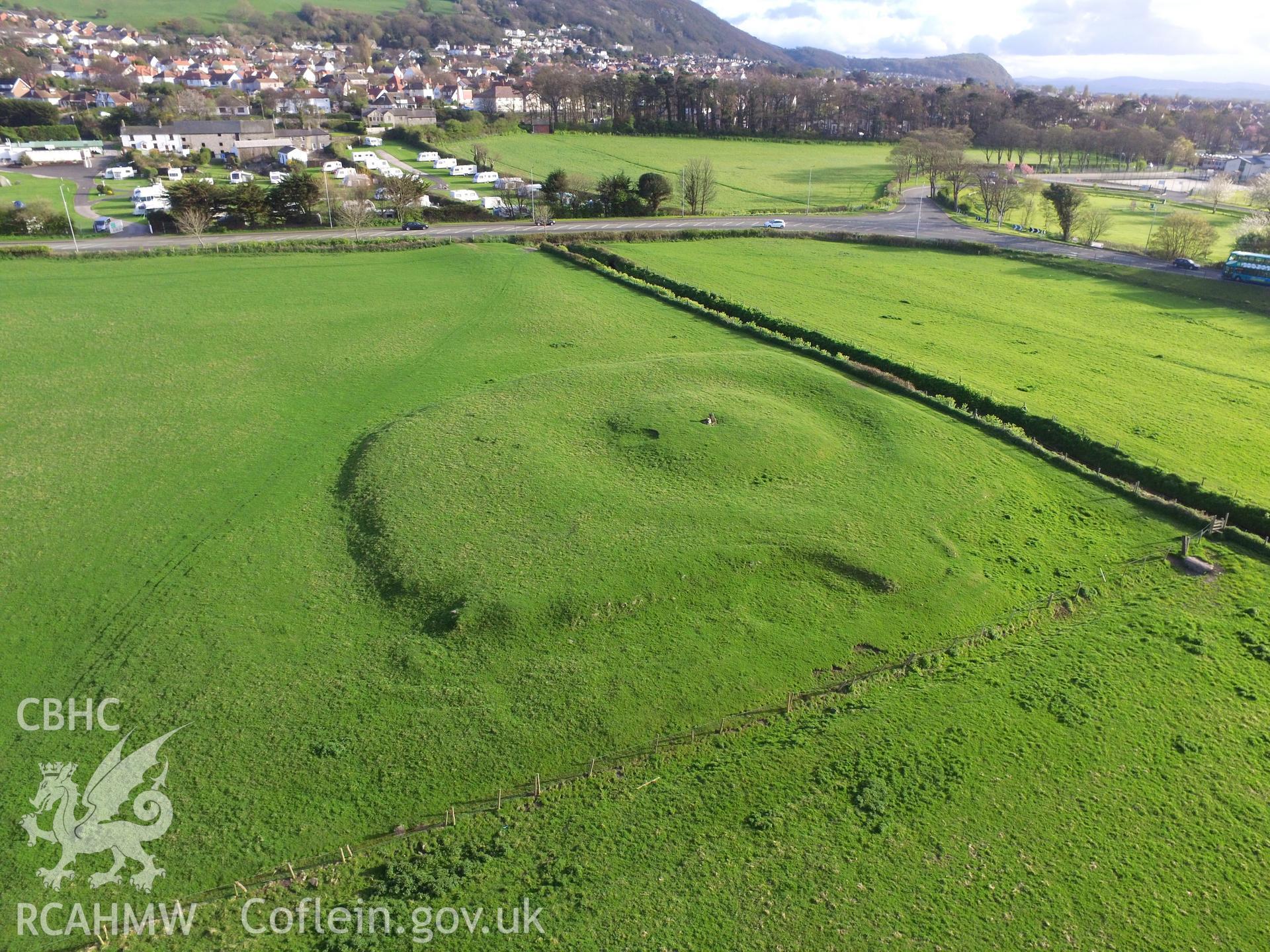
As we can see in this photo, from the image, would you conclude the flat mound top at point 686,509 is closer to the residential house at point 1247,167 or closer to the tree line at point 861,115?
the tree line at point 861,115

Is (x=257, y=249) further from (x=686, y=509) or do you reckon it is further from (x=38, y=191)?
(x=686, y=509)

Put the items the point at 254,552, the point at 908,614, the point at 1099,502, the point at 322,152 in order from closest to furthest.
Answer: the point at 908,614
the point at 254,552
the point at 1099,502
the point at 322,152

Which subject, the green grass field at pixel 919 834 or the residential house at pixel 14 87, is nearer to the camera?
the green grass field at pixel 919 834

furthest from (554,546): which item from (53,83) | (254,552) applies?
(53,83)

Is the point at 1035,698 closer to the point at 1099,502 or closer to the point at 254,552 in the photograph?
the point at 1099,502

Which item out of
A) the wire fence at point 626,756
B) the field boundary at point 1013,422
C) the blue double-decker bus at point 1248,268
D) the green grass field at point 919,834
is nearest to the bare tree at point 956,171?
the blue double-decker bus at point 1248,268

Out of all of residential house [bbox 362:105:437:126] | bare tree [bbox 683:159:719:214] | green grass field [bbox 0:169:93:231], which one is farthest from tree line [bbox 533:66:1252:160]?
green grass field [bbox 0:169:93:231]
